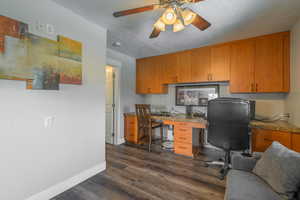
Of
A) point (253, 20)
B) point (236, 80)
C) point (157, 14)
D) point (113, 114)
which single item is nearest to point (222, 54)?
point (236, 80)

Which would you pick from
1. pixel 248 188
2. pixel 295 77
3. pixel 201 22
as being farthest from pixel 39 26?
pixel 295 77

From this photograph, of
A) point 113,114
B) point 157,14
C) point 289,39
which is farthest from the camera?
point 113,114

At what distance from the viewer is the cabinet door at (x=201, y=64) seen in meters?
3.07

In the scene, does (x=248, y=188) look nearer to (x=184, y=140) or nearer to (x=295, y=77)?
(x=184, y=140)

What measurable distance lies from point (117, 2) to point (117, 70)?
1.98 m

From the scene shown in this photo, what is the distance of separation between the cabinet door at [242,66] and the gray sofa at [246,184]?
1.60 metres

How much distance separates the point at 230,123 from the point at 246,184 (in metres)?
1.01

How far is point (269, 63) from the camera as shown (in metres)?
2.50

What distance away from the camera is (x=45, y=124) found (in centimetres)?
161

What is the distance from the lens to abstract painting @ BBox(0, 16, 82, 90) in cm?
130

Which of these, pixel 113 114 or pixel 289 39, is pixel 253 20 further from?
pixel 113 114

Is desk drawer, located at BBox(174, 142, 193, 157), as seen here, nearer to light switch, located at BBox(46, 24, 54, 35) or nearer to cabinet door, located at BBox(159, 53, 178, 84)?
cabinet door, located at BBox(159, 53, 178, 84)

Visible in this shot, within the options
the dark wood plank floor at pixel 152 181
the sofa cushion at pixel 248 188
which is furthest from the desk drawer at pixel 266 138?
the sofa cushion at pixel 248 188

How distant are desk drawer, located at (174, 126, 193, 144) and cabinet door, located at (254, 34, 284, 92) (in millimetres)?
1519
